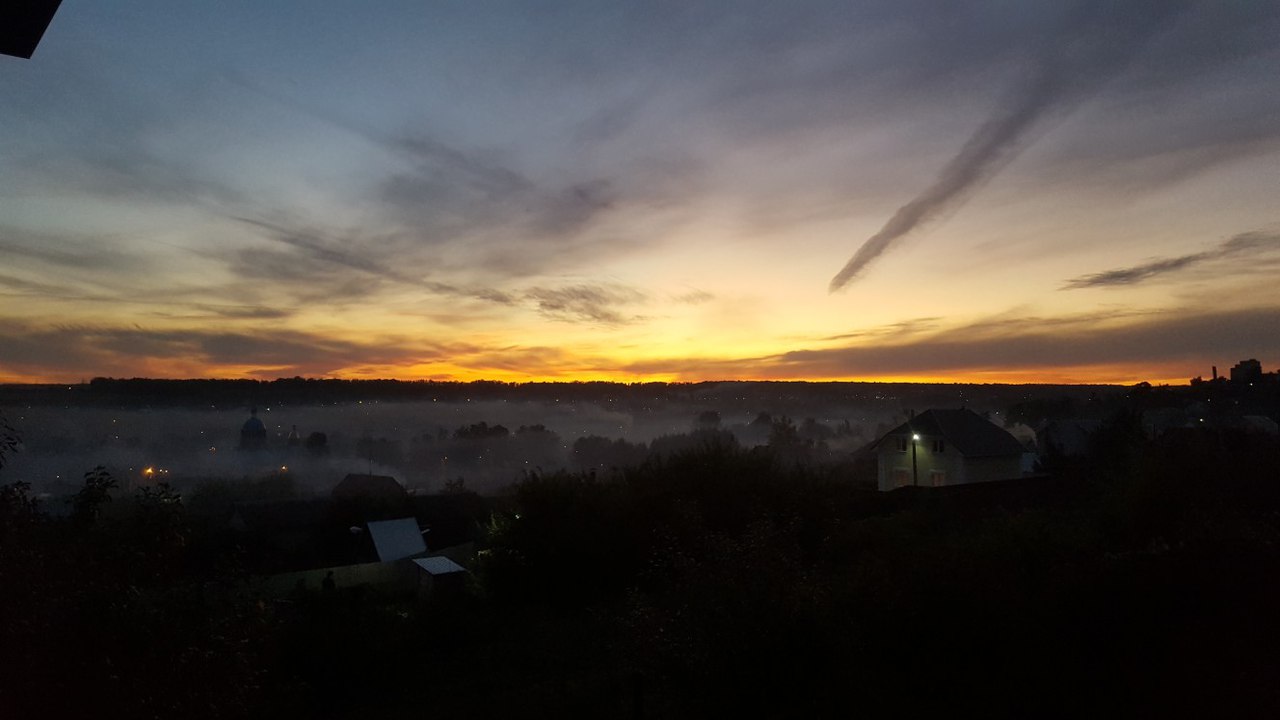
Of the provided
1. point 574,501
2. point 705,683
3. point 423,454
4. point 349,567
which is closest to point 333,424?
point 423,454

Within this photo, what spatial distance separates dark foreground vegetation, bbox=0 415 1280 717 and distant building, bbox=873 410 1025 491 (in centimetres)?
2217

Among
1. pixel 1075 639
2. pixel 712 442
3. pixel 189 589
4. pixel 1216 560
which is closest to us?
pixel 189 589

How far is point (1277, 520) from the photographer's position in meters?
14.4

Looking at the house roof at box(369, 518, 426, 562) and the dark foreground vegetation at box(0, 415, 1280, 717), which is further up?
the dark foreground vegetation at box(0, 415, 1280, 717)

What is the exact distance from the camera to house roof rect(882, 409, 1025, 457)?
45.5 meters

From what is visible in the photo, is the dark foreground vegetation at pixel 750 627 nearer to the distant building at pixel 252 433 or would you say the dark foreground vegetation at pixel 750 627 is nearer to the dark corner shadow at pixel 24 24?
the dark corner shadow at pixel 24 24

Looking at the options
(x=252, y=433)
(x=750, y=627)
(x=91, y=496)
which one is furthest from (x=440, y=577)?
(x=252, y=433)

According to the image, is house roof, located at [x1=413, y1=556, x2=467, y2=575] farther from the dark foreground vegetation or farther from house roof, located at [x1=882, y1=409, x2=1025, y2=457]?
house roof, located at [x1=882, y1=409, x2=1025, y2=457]

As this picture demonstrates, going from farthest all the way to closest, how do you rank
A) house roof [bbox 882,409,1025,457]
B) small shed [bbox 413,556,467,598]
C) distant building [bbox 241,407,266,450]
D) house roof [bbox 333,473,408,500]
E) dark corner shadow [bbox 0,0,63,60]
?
distant building [bbox 241,407,266,450] → house roof [bbox 333,473,408,500] → house roof [bbox 882,409,1025,457] → small shed [bbox 413,556,467,598] → dark corner shadow [bbox 0,0,63,60]

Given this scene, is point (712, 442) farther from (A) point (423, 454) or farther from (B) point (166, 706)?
(A) point (423, 454)

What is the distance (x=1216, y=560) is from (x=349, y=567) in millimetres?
35881

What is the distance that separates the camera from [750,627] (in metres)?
9.12

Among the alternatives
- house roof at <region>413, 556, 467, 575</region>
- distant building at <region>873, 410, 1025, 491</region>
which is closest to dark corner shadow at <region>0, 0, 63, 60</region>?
house roof at <region>413, 556, 467, 575</region>

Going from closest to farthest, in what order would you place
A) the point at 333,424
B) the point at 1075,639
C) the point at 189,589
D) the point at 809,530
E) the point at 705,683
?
the point at 189,589
the point at 705,683
the point at 1075,639
the point at 809,530
the point at 333,424
